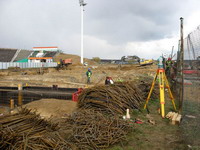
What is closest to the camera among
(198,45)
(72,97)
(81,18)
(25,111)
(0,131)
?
(0,131)

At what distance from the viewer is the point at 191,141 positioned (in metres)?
4.03

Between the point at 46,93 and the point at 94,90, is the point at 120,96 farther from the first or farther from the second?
the point at 46,93

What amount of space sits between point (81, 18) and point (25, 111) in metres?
40.1

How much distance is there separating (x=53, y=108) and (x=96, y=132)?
155 inches

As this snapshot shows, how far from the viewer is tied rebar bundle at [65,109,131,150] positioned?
3.96m

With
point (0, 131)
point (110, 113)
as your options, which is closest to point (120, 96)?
point (110, 113)

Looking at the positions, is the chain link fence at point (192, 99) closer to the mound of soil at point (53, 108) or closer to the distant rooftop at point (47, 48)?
the mound of soil at point (53, 108)

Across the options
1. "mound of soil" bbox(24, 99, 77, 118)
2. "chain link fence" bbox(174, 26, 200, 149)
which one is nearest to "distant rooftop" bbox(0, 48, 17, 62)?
"mound of soil" bbox(24, 99, 77, 118)

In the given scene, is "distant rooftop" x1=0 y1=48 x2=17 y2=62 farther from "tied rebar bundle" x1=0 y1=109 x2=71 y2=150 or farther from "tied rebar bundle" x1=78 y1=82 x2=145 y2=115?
"tied rebar bundle" x1=0 y1=109 x2=71 y2=150

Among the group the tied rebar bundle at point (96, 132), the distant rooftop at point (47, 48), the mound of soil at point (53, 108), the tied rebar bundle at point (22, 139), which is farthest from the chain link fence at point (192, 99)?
the distant rooftop at point (47, 48)

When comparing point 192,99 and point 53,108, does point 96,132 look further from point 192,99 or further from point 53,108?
point 53,108

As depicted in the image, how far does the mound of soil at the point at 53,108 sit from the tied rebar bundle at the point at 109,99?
75 centimetres

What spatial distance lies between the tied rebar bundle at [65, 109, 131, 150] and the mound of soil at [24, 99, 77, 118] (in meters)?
2.18

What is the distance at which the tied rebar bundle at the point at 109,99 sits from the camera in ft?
21.3
